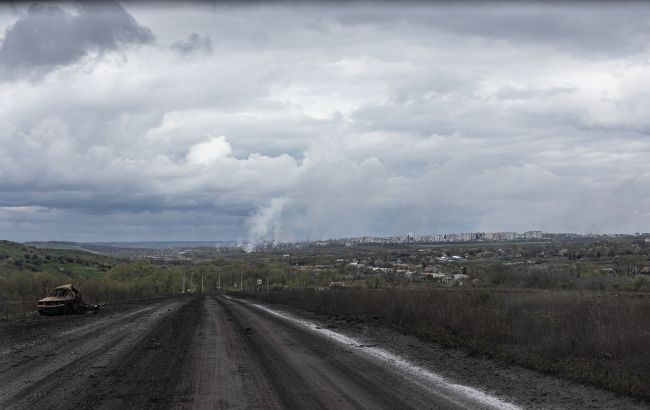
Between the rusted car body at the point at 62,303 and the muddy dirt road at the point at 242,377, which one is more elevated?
the muddy dirt road at the point at 242,377

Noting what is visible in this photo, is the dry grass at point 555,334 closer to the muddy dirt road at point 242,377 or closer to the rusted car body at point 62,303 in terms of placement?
the muddy dirt road at point 242,377

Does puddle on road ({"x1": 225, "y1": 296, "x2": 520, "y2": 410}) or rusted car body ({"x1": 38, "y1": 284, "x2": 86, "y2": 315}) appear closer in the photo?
puddle on road ({"x1": 225, "y1": 296, "x2": 520, "y2": 410})

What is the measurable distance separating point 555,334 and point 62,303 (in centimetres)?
3054

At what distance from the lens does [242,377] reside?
13133mm

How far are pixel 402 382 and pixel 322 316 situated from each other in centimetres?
2052

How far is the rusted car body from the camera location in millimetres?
36812

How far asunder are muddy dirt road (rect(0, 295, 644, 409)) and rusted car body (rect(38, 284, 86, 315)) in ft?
51.7

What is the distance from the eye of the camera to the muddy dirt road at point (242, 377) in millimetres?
10656

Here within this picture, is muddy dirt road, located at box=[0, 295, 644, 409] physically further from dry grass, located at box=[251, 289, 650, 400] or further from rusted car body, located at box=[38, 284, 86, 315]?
rusted car body, located at box=[38, 284, 86, 315]

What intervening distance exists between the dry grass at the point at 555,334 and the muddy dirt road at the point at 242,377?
0.79 meters

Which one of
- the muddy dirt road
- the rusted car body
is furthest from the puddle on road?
the rusted car body

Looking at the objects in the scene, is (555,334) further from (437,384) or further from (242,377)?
(242,377)

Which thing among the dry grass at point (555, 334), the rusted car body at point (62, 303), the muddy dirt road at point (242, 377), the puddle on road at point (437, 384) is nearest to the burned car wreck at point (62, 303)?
the rusted car body at point (62, 303)

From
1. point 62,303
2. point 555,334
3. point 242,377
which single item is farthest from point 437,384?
point 62,303
